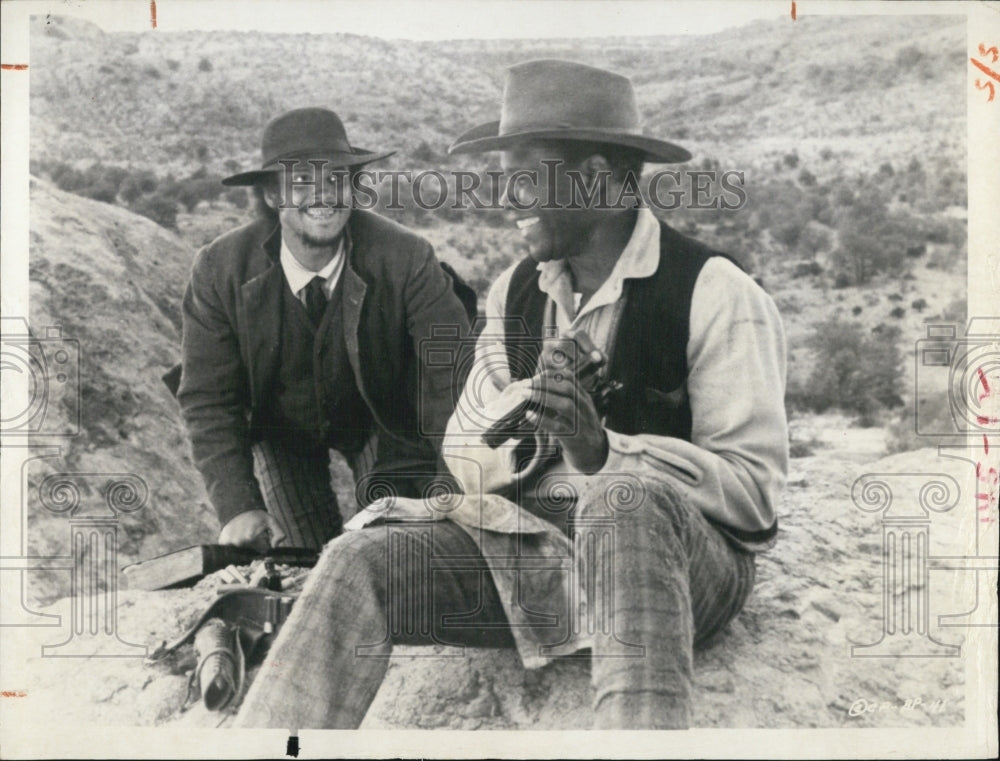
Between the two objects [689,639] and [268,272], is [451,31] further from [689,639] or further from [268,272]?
[689,639]

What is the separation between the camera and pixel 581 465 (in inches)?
241

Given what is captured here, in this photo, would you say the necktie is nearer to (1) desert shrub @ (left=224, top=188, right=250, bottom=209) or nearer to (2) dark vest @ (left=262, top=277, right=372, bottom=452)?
(2) dark vest @ (left=262, top=277, right=372, bottom=452)

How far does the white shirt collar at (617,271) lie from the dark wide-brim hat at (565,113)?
1.32 feet

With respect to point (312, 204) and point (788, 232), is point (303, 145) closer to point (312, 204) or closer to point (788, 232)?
point (312, 204)

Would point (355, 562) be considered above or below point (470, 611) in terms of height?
above

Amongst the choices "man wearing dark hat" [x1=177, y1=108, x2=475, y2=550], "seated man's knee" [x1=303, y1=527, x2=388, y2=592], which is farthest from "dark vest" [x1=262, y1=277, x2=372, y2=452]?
"seated man's knee" [x1=303, y1=527, x2=388, y2=592]

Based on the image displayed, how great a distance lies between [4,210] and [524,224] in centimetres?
289

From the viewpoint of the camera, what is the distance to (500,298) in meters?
6.29

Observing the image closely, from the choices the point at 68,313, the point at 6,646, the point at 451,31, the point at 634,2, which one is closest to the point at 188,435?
the point at 68,313

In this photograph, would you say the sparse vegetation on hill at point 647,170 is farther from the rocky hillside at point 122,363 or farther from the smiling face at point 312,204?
the smiling face at point 312,204

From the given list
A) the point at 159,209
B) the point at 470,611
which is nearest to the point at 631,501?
the point at 470,611

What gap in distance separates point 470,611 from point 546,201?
7.19ft

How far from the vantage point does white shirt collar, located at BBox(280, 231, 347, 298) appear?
6324 mm

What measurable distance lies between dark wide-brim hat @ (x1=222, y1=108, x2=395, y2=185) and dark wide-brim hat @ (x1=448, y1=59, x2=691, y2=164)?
55 cm
